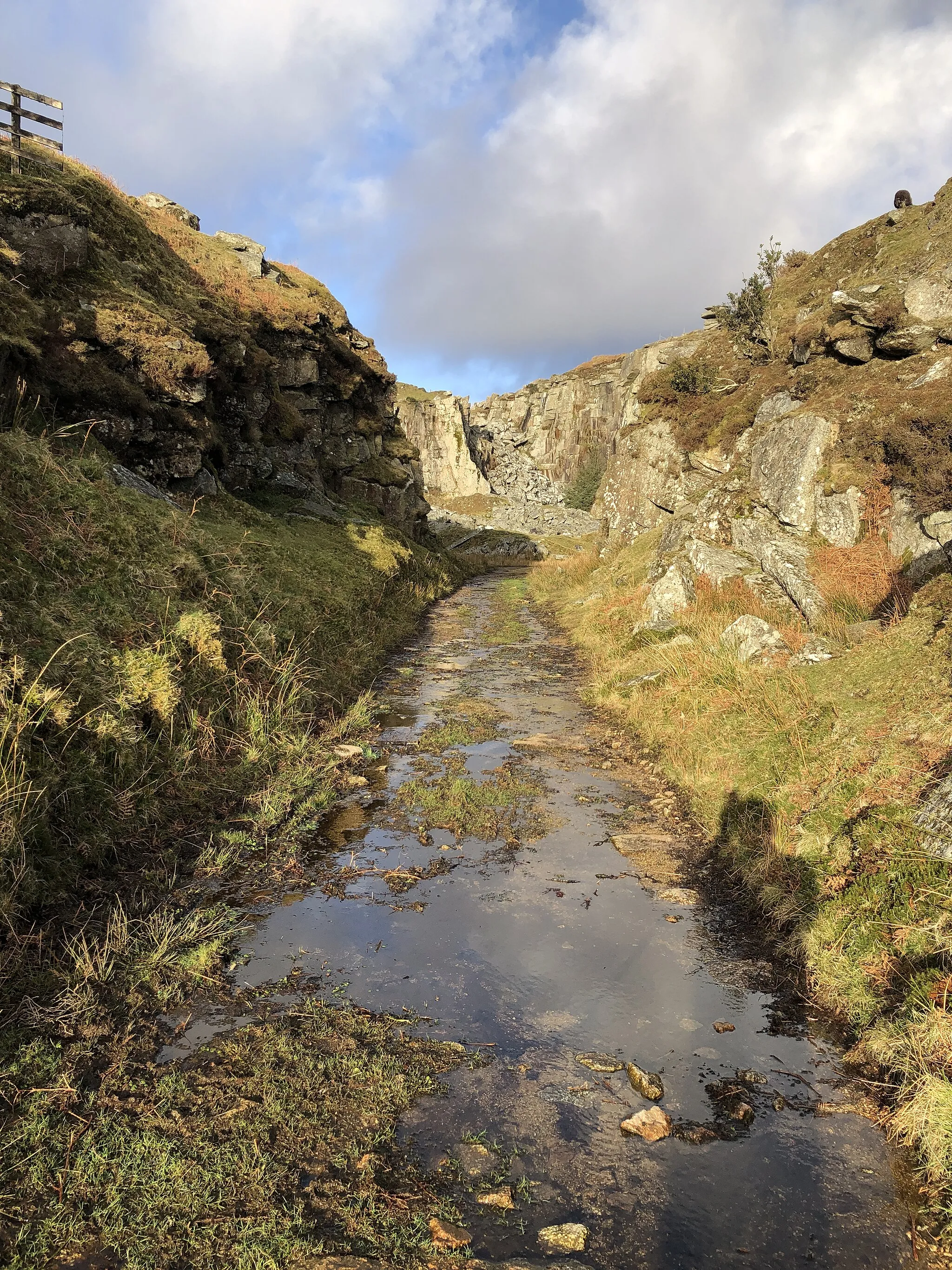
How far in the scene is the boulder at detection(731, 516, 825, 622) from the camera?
12609 mm

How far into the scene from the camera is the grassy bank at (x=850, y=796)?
4469 mm

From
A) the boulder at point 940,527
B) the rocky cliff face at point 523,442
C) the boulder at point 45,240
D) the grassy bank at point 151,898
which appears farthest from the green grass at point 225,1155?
the rocky cliff face at point 523,442

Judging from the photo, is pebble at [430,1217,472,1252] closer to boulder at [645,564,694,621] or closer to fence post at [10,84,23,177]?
Result: boulder at [645,564,694,621]

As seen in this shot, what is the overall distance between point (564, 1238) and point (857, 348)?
18090mm

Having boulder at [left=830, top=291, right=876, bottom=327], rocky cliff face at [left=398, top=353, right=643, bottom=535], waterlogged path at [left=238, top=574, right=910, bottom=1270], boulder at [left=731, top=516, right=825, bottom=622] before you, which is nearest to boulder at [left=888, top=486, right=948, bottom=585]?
boulder at [left=731, top=516, right=825, bottom=622]

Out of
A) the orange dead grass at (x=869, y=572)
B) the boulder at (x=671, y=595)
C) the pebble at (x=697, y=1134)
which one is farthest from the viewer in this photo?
the boulder at (x=671, y=595)

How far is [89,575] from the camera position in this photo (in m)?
8.22

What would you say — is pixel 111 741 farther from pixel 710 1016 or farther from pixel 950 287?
pixel 950 287

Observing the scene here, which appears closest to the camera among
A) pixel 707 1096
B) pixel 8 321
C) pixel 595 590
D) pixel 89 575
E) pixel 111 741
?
pixel 707 1096

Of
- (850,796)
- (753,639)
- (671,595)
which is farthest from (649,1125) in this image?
(671,595)

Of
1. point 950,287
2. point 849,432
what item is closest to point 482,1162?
point 849,432

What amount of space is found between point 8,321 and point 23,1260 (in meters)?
12.5

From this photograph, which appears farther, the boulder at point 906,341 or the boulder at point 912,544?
the boulder at point 906,341

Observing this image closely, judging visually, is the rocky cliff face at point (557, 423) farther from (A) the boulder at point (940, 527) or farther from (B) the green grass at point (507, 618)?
(A) the boulder at point (940, 527)
